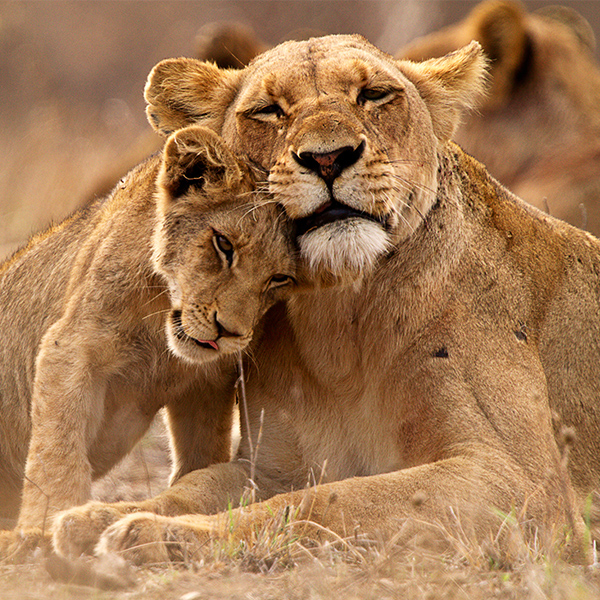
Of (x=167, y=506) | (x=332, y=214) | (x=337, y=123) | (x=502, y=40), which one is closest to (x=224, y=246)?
(x=332, y=214)

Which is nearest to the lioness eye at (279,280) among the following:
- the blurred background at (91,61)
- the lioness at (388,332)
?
the lioness at (388,332)

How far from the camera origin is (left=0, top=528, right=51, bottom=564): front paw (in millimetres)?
2834

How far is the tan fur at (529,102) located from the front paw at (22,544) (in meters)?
4.39

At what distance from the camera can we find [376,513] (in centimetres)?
302

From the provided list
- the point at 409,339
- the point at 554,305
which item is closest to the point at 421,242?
the point at 409,339

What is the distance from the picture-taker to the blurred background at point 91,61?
891cm

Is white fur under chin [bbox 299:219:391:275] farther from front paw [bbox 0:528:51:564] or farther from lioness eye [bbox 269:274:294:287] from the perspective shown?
front paw [bbox 0:528:51:564]

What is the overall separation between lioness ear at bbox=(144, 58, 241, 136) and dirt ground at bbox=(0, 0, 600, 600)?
1.31 meters

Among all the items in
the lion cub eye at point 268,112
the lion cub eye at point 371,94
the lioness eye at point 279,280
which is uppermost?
the lion cub eye at point 371,94

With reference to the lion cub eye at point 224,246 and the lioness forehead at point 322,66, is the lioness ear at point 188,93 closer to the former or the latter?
the lioness forehead at point 322,66

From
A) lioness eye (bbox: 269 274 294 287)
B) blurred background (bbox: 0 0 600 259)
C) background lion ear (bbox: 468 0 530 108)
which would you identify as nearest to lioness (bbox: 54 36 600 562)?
lioness eye (bbox: 269 274 294 287)

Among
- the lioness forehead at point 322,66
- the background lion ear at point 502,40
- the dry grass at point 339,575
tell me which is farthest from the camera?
the background lion ear at point 502,40

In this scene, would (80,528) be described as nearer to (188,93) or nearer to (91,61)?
(188,93)

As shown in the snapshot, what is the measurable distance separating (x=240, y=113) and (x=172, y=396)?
106 centimetres
